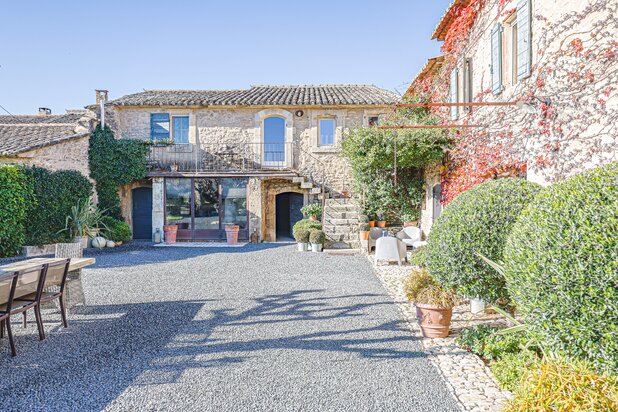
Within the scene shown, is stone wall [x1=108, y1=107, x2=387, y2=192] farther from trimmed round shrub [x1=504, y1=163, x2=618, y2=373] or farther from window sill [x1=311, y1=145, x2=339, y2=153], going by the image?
trimmed round shrub [x1=504, y1=163, x2=618, y2=373]

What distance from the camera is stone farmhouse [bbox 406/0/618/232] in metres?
4.44

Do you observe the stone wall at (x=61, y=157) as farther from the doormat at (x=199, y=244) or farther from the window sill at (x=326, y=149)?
the window sill at (x=326, y=149)

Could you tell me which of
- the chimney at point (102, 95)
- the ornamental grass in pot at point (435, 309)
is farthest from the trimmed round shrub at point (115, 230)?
the ornamental grass in pot at point (435, 309)

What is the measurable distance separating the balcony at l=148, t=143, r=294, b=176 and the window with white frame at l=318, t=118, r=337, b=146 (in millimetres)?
1256

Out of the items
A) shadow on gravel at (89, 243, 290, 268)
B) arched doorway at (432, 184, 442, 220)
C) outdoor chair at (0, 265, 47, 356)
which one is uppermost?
arched doorway at (432, 184, 442, 220)

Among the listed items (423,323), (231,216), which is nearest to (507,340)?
(423,323)

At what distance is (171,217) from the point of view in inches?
585

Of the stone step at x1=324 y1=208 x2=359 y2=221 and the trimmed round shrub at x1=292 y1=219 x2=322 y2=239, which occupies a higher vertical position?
the stone step at x1=324 y1=208 x2=359 y2=221

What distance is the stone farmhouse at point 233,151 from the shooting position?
14.9m

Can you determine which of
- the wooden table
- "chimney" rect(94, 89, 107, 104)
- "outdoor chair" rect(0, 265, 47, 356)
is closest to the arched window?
"chimney" rect(94, 89, 107, 104)

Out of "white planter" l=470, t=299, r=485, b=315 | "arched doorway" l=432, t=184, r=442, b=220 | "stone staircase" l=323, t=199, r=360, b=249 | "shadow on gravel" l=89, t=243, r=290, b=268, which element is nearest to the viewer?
"white planter" l=470, t=299, r=485, b=315

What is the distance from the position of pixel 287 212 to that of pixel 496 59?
440 inches

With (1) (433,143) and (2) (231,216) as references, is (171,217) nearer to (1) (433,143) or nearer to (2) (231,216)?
(2) (231,216)

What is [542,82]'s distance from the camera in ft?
18.0
